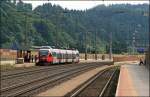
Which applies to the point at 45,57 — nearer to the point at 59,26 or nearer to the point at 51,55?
the point at 51,55

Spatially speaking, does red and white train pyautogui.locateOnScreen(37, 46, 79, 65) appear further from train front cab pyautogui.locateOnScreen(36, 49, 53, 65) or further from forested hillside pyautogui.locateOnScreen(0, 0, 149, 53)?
forested hillside pyautogui.locateOnScreen(0, 0, 149, 53)

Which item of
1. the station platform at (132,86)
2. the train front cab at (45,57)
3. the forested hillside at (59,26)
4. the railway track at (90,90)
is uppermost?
the forested hillside at (59,26)

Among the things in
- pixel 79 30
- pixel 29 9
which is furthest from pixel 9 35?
pixel 79 30

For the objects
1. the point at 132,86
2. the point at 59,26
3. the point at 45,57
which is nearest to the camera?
the point at 132,86

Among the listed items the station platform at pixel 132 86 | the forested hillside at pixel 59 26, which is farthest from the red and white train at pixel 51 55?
the station platform at pixel 132 86

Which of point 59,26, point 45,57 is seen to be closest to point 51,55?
point 45,57

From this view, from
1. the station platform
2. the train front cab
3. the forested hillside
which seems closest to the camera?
the station platform

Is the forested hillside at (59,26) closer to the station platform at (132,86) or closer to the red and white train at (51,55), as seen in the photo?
the red and white train at (51,55)

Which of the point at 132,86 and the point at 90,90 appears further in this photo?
the point at 90,90

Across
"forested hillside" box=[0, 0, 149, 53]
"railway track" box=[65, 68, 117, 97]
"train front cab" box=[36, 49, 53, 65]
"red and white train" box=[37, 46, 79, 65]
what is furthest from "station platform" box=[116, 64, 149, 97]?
"forested hillside" box=[0, 0, 149, 53]

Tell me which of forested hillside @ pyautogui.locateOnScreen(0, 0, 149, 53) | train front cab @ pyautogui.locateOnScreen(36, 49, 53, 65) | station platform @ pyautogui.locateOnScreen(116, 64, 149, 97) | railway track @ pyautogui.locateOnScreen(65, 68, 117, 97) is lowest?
railway track @ pyautogui.locateOnScreen(65, 68, 117, 97)

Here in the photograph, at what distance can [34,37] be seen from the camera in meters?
115

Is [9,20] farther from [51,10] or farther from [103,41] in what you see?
[103,41]

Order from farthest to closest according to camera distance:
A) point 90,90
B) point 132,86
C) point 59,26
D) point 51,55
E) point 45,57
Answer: point 59,26 → point 51,55 → point 45,57 → point 90,90 → point 132,86
